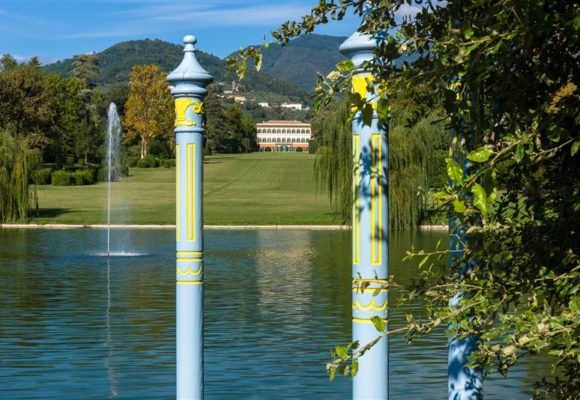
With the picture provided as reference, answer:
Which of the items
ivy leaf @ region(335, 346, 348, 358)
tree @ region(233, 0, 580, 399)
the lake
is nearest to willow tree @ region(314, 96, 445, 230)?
the lake

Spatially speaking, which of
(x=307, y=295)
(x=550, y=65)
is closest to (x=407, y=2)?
(x=550, y=65)

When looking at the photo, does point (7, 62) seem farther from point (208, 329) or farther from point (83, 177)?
point (208, 329)

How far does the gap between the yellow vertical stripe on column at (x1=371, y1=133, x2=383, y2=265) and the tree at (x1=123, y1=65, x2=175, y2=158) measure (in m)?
88.8

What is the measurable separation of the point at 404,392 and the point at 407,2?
7.47 metres

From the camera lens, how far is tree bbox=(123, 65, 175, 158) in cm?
9462

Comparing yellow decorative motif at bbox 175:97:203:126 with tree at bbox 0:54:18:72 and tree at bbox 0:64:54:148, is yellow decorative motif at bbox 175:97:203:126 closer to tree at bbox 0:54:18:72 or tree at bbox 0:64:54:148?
tree at bbox 0:64:54:148

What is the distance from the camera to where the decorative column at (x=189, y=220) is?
24.0 feet

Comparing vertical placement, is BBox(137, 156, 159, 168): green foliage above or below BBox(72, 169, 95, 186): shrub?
above

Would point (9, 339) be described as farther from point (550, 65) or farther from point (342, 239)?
point (342, 239)

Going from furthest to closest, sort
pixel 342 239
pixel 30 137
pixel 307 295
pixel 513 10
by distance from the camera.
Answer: pixel 30 137
pixel 342 239
pixel 307 295
pixel 513 10

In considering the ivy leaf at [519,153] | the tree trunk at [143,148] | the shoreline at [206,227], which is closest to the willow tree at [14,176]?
the shoreline at [206,227]

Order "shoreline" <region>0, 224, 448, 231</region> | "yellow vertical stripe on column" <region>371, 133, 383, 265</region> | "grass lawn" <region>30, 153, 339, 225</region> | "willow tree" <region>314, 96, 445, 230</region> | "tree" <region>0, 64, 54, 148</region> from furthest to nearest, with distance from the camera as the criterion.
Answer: "tree" <region>0, 64, 54, 148</region>
"grass lawn" <region>30, 153, 339, 225</region>
"shoreline" <region>0, 224, 448, 231</region>
"willow tree" <region>314, 96, 445, 230</region>
"yellow vertical stripe on column" <region>371, 133, 383, 265</region>

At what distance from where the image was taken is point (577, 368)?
13.6 ft

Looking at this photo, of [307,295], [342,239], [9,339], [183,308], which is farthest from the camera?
[342,239]
